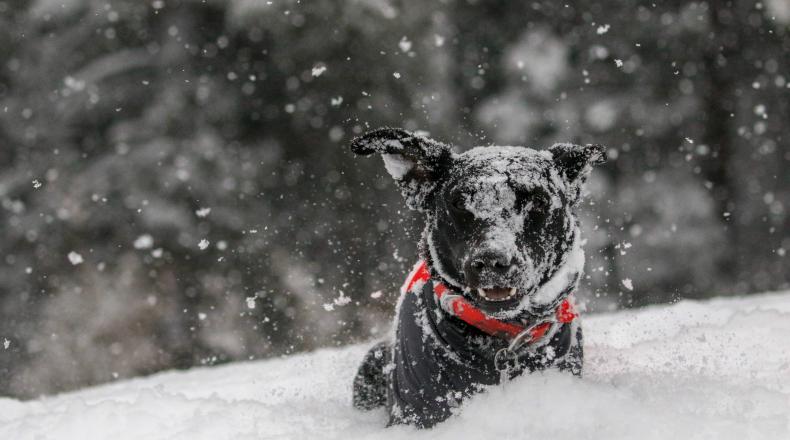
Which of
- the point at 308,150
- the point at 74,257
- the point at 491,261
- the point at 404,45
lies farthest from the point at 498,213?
the point at 74,257

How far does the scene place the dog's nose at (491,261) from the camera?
9.32 feet

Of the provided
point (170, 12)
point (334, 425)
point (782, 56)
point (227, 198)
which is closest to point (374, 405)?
point (334, 425)

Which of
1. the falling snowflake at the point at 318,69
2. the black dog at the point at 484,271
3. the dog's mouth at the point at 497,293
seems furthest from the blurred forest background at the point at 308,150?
the dog's mouth at the point at 497,293

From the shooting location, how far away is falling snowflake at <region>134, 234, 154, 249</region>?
A: 1159cm

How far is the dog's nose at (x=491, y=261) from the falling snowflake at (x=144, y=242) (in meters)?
10.0

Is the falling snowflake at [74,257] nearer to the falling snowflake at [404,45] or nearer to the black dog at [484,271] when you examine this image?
the falling snowflake at [404,45]

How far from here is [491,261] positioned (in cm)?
284

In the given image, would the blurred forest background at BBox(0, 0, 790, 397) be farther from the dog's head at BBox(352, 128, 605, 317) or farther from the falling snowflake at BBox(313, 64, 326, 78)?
the dog's head at BBox(352, 128, 605, 317)

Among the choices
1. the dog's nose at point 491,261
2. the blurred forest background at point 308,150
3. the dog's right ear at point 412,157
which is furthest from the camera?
the blurred forest background at point 308,150

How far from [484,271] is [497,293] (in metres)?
0.16

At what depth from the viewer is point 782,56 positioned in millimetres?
11000

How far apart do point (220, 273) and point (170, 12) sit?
15.6 feet

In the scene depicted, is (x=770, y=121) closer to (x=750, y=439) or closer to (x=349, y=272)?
(x=349, y=272)

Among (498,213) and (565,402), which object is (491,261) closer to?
(498,213)
